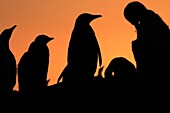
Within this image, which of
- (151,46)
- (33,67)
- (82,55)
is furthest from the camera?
(33,67)

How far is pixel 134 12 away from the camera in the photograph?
938 centimetres

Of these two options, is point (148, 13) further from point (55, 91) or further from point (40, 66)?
point (40, 66)

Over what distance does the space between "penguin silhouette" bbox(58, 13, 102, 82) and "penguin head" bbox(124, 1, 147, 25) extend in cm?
260

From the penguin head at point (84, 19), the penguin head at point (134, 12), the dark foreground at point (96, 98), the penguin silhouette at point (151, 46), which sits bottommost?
the dark foreground at point (96, 98)

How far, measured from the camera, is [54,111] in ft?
23.8

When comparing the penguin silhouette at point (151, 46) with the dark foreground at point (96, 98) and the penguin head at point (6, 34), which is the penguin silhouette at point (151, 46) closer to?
the dark foreground at point (96, 98)

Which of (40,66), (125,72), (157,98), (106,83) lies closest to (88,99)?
(106,83)

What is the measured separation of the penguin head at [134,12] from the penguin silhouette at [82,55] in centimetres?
260

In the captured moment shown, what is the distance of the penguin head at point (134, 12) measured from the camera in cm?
933

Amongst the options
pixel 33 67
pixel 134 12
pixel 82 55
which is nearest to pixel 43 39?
pixel 33 67

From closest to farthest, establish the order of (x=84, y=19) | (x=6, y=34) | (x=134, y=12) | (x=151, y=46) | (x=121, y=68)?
(x=151, y=46) → (x=134, y=12) → (x=121, y=68) → (x=84, y=19) → (x=6, y=34)

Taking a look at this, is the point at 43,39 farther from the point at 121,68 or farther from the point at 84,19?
the point at 121,68

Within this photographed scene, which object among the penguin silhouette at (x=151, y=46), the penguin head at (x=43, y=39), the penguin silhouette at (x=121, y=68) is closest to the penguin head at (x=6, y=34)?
the penguin head at (x=43, y=39)

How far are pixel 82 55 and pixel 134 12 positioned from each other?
2848mm
